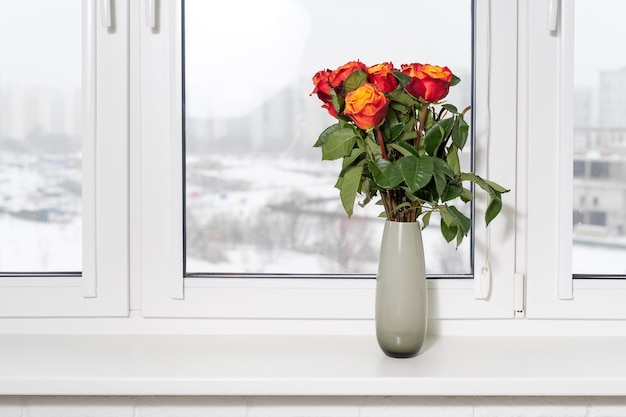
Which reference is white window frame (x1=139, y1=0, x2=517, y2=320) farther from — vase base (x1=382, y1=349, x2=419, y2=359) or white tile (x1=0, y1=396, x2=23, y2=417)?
white tile (x1=0, y1=396, x2=23, y2=417)

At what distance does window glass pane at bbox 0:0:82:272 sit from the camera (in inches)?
55.2

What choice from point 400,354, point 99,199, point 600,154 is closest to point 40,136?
point 99,199

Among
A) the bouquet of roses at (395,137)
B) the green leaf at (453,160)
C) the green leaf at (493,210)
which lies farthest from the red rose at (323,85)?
the green leaf at (493,210)

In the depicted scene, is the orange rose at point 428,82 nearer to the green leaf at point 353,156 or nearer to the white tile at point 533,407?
the green leaf at point 353,156

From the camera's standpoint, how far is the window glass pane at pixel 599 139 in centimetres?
141

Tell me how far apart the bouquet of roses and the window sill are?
0.75 ft

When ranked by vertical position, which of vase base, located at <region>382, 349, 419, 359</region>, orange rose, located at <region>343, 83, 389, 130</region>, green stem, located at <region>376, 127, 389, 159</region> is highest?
orange rose, located at <region>343, 83, 389, 130</region>

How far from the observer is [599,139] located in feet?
4.66

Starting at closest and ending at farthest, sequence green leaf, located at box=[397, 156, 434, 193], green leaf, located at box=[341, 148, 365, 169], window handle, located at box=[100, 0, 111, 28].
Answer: green leaf, located at box=[397, 156, 434, 193] → green leaf, located at box=[341, 148, 365, 169] → window handle, located at box=[100, 0, 111, 28]

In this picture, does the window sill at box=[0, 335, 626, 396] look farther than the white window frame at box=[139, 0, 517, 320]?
No

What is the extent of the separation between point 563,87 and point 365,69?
16.7 inches

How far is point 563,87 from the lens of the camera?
1.38 m

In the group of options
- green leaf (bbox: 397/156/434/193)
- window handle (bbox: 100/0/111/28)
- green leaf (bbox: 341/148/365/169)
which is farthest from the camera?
window handle (bbox: 100/0/111/28)

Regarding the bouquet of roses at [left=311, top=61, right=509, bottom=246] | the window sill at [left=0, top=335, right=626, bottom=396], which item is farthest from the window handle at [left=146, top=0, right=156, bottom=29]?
the window sill at [left=0, top=335, right=626, bottom=396]
